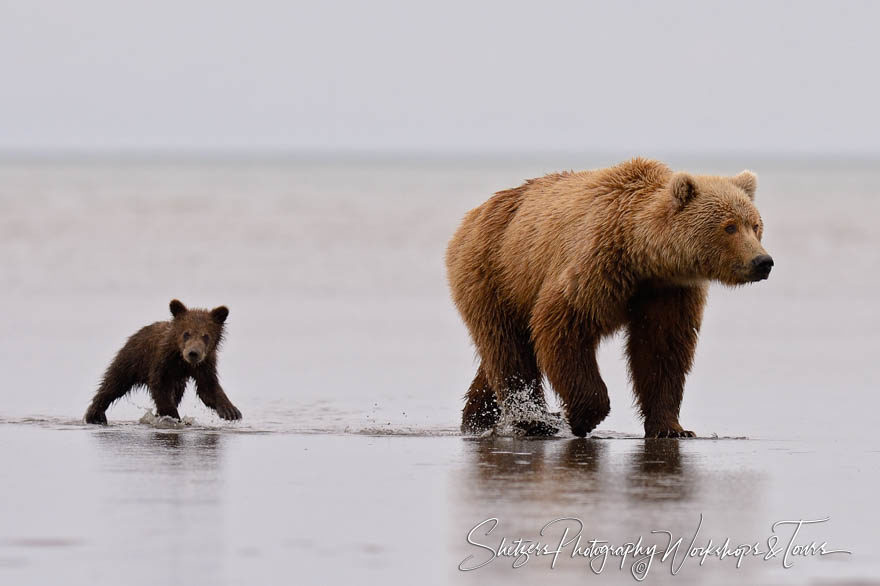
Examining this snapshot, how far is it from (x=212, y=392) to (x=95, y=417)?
0.76m

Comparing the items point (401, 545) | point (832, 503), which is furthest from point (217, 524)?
point (832, 503)

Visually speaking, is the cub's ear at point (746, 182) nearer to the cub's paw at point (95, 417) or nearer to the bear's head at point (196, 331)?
the bear's head at point (196, 331)

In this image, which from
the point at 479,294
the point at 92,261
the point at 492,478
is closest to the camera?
the point at 492,478

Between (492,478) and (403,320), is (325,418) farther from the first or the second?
(403,320)

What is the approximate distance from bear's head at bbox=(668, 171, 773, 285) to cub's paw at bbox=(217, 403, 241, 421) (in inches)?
120

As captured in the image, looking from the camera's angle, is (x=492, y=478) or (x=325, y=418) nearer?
→ (x=492, y=478)

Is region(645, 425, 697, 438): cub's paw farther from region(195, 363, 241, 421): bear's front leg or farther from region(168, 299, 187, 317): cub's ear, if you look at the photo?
region(168, 299, 187, 317): cub's ear

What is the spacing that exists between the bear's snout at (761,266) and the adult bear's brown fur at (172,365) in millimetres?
3400

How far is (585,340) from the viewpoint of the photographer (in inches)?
346

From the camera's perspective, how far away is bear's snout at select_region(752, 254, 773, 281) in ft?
27.5

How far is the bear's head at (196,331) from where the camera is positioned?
10.1 meters

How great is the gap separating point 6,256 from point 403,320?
31.7 ft

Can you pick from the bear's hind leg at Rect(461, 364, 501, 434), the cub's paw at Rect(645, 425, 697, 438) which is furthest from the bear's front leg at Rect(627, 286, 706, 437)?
the bear's hind leg at Rect(461, 364, 501, 434)

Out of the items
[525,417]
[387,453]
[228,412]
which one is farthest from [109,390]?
[387,453]
